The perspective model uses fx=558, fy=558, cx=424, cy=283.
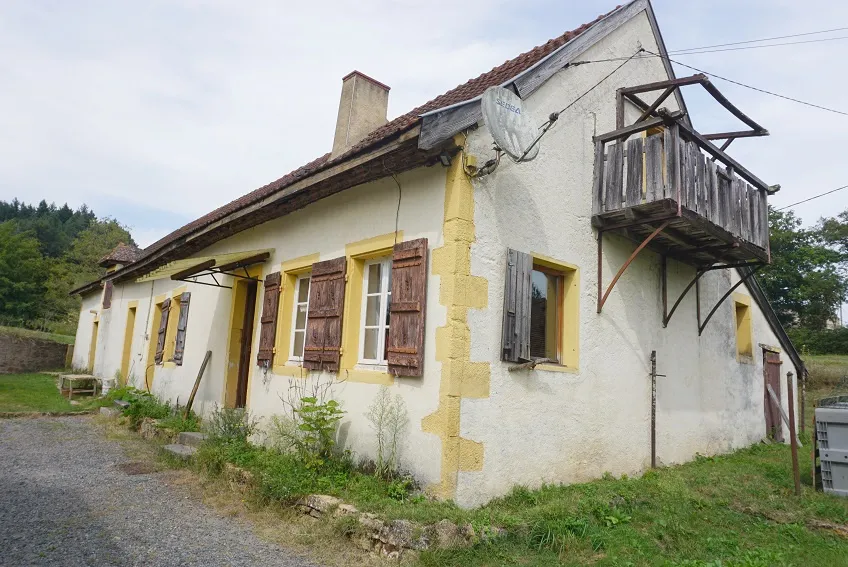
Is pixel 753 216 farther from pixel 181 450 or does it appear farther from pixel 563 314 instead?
pixel 181 450

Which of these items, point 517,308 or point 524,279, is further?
point 524,279

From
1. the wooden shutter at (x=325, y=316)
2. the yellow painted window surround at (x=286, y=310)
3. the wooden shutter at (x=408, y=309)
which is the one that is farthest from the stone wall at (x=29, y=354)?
the wooden shutter at (x=408, y=309)

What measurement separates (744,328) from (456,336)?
23.7 feet

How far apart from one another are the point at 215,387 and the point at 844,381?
17.5 m

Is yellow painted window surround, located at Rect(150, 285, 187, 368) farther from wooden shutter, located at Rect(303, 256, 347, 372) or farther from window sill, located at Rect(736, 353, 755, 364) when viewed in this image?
window sill, located at Rect(736, 353, 755, 364)

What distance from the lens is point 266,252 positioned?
26.1 feet

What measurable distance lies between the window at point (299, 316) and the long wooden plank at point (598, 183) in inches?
148

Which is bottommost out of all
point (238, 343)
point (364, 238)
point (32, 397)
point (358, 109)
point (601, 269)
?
point (32, 397)

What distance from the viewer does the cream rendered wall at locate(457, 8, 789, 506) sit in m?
5.13

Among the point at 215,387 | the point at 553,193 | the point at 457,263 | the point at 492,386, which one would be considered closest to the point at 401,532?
the point at 492,386

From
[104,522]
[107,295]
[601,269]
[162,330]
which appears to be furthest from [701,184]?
[107,295]

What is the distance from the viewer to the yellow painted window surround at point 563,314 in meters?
5.95

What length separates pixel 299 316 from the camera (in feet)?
24.4

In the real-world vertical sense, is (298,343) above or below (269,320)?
below
